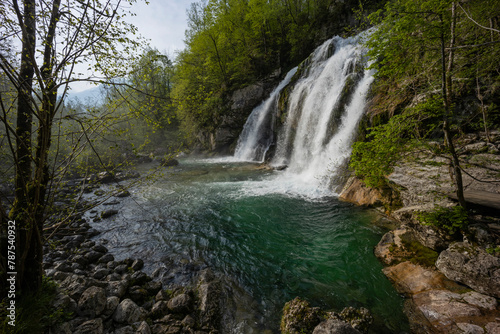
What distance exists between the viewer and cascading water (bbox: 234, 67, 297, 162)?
1922cm

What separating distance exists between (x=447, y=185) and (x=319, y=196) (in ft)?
15.0

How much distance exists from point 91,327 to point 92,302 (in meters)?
0.43

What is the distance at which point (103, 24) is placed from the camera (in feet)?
9.37

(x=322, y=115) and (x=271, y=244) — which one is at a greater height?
(x=322, y=115)

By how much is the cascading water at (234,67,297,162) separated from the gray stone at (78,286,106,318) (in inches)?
625

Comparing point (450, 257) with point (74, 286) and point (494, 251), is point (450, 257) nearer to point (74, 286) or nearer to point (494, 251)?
point (494, 251)

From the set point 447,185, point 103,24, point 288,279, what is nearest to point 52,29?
point 103,24

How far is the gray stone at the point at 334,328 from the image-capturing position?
2764 mm

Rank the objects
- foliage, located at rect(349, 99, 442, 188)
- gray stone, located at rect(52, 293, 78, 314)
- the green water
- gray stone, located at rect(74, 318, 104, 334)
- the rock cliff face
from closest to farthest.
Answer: gray stone, located at rect(74, 318, 104, 334), gray stone, located at rect(52, 293, 78, 314), foliage, located at rect(349, 99, 442, 188), the green water, the rock cliff face

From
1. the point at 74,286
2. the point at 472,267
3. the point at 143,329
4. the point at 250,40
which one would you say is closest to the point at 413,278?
the point at 472,267

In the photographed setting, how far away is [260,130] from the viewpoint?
19.9m

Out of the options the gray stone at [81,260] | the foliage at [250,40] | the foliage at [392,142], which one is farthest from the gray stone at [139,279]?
the foliage at [250,40]

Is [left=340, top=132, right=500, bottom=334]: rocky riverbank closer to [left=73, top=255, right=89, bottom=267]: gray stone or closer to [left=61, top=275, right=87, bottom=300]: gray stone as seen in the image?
[left=61, top=275, right=87, bottom=300]: gray stone

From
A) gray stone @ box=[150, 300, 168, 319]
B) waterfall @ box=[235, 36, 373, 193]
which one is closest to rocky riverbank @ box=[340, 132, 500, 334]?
waterfall @ box=[235, 36, 373, 193]
